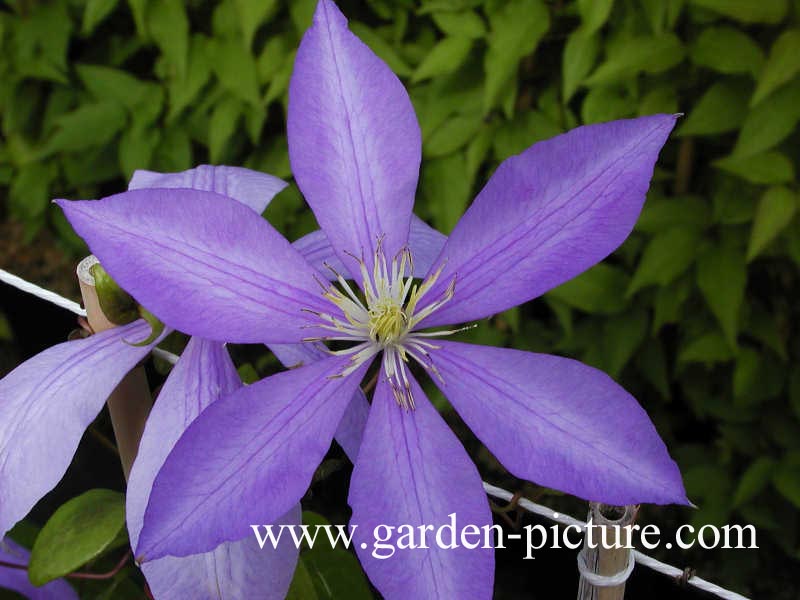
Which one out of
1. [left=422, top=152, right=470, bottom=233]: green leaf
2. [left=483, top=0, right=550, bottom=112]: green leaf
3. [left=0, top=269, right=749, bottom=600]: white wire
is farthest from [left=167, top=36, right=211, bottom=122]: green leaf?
[left=0, top=269, right=749, bottom=600]: white wire

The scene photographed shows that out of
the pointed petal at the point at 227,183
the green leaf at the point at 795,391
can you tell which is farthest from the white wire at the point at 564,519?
the green leaf at the point at 795,391

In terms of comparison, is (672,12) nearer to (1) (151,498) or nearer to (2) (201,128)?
(2) (201,128)

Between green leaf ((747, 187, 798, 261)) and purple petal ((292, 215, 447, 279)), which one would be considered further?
green leaf ((747, 187, 798, 261))

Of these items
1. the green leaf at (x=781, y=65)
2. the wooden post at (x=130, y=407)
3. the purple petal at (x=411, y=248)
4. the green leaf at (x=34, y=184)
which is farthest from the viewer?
the green leaf at (x=34, y=184)

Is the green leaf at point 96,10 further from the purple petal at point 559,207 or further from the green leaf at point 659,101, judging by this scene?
the purple petal at point 559,207

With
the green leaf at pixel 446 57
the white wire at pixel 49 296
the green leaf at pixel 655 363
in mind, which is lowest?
the white wire at pixel 49 296

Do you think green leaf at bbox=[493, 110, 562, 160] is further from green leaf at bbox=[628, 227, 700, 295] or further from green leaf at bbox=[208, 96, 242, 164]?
green leaf at bbox=[208, 96, 242, 164]

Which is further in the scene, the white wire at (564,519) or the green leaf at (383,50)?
the green leaf at (383,50)
